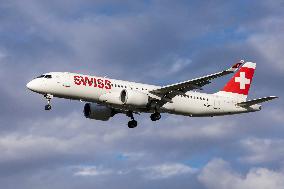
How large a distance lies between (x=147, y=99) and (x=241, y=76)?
1793cm

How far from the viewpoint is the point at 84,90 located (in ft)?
224

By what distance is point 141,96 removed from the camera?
70312 millimetres

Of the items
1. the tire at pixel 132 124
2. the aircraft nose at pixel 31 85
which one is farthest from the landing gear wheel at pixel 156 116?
the aircraft nose at pixel 31 85

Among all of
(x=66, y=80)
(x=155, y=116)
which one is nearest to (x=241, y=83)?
(x=155, y=116)

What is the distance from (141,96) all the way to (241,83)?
59.1 feet

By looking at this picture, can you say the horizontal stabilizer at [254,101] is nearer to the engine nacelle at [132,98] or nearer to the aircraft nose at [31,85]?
the engine nacelle at [132,98]

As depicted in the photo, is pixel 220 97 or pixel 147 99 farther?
pixel 220 97

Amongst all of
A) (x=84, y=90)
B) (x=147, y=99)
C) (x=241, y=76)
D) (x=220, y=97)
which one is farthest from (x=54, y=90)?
(x=241, y=76)

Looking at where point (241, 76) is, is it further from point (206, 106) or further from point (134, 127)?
point (134, 127)

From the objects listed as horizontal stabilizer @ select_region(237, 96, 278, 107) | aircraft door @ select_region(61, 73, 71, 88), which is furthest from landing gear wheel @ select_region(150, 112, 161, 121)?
horizontal stabilizer @ select_region(237, 96, 278, 107)

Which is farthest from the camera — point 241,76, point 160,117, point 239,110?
point 241,76

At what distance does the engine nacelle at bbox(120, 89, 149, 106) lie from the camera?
2726 inches

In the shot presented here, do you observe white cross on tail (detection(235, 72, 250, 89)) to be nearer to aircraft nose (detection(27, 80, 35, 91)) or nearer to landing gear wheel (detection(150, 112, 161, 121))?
landing gear wheel (detection(150, 112, 161, 121))

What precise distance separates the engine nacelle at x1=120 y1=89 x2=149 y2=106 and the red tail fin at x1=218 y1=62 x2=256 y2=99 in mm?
14042
